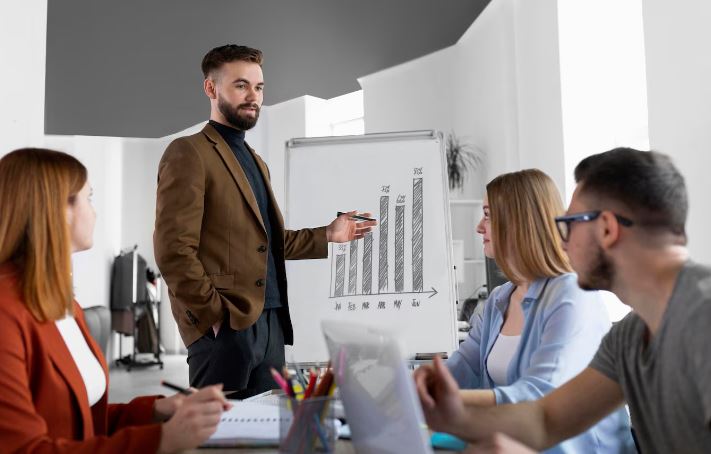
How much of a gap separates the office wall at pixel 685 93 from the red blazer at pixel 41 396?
2999 millimetres

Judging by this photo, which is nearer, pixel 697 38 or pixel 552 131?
pixel 697 38

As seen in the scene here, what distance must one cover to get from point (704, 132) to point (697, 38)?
0.46m

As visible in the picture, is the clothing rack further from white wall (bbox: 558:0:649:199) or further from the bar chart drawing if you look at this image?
the bar chart drawing

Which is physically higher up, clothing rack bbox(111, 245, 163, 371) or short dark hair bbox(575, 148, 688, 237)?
short dark hair bbox(575, 148, 688, 237)

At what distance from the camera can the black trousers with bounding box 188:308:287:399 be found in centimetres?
219

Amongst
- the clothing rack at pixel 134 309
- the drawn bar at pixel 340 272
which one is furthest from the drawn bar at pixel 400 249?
the clothing rack at pixel 134 309

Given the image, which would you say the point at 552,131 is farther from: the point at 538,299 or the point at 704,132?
the point at 538,299

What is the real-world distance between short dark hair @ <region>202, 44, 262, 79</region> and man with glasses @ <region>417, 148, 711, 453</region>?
59.3 inches

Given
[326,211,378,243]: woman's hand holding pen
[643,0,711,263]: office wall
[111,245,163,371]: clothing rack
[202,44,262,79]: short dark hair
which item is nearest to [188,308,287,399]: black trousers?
[326,211,378,243]: woman's hand holding pen

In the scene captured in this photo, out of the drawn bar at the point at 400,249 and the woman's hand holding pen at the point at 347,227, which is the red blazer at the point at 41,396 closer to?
the woman's hand holding pen at the point at 347,227

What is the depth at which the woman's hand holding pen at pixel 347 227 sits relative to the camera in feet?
8.82

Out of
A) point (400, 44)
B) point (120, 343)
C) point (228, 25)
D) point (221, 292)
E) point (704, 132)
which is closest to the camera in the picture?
point (221, 292)

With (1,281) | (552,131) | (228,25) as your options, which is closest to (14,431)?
(1,281)

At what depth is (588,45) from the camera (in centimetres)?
472
